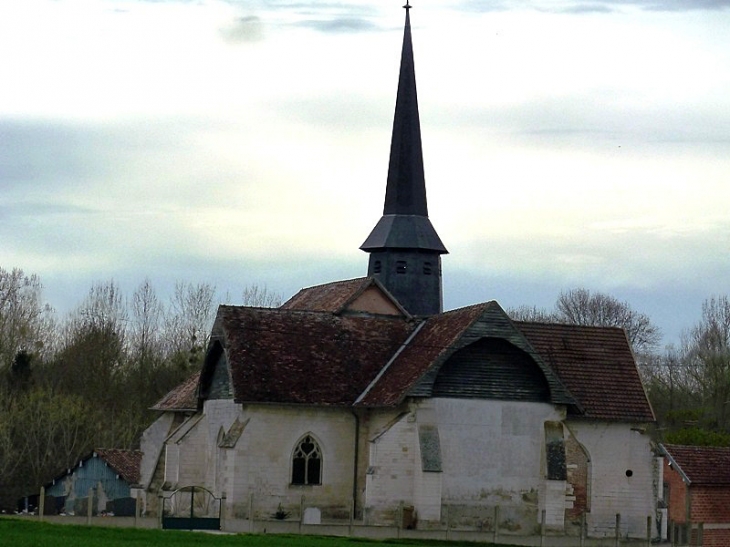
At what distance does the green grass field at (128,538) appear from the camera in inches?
1368

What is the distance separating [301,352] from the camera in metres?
51.5

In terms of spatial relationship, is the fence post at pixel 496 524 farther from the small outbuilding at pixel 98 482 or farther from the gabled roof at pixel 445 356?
the small outbuilding at pixel 98 482

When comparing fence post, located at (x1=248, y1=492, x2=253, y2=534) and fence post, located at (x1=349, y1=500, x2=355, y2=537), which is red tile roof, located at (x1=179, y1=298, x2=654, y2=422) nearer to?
fence post, located at (x1=248, y1=492, x2=253, y2=534)

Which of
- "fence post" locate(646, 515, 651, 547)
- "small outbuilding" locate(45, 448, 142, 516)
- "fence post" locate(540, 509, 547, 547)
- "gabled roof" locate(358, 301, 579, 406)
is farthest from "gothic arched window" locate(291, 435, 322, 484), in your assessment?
"small outbuilding" locate(45, 448, 142, 516)

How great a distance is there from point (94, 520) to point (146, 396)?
125ft

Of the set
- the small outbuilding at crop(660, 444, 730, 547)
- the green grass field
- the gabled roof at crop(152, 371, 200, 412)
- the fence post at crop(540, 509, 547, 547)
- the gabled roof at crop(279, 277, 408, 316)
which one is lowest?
the green grass field

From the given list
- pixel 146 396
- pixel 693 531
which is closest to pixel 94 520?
pixel 693 531

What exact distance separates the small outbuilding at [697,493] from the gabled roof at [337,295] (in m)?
11.4

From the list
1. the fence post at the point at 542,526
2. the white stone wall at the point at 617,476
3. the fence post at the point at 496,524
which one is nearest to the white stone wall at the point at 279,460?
the fence post at the point at 496,524

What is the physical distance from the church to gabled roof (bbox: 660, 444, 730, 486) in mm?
3409

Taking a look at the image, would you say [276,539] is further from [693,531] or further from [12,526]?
[693,531]

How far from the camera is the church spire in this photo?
220ft

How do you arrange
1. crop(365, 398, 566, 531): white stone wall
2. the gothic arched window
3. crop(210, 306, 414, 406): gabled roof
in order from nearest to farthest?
crop(365, 398, 566, 531): white stone wall
crop(210, 306, 414, 406): gabled roof
the gothic arched window

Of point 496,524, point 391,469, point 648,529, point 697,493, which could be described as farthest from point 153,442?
point 697,493
